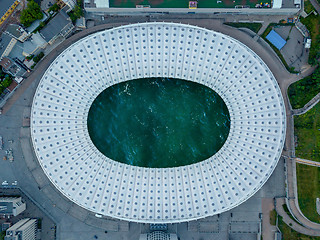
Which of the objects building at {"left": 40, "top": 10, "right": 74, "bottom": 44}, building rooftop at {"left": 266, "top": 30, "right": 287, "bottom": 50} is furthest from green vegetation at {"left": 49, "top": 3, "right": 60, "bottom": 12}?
building rooftop at {"left": 266, "top": 30, "right": 287, "bottom": 50}

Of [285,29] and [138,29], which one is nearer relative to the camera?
[138,29]

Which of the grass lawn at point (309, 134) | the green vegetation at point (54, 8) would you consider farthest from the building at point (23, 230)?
the grass lawn at point (309, 134)

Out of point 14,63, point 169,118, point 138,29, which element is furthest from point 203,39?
point 14,63

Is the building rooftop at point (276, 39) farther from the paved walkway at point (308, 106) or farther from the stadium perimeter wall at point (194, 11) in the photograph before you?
the paved walkway at point (308, 106)

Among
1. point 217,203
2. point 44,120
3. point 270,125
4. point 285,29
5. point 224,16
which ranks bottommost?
point 217,203

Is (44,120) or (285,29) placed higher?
(285,29)

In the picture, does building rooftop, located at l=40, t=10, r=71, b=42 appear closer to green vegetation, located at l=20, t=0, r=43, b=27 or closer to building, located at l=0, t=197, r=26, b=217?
green vegetation, located at l=20, t=0, r=43, b=27

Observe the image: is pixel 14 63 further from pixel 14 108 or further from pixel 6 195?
pixel 6 195
